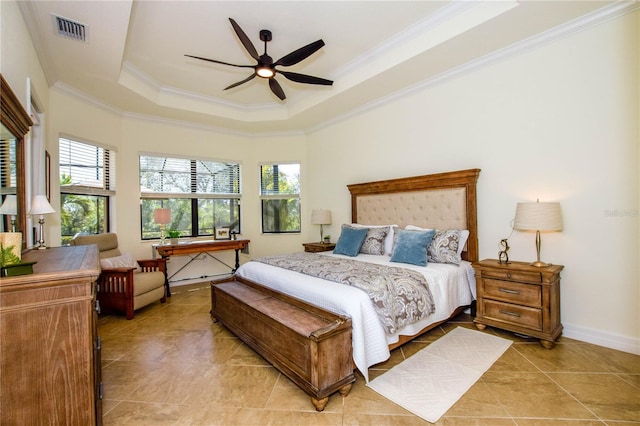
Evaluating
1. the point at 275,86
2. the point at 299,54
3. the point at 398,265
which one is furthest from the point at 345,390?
the point at 275,86

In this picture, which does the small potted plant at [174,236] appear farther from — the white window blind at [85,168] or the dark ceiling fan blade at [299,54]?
the dark ceiling fan blade at [299,54]

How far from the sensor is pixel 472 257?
10.9 ft

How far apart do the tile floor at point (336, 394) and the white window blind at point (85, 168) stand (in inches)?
91.4

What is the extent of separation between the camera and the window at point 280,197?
5801 mm

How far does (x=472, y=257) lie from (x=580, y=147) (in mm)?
1449

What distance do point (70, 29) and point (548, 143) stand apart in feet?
15.1

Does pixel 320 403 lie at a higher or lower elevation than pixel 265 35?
lower

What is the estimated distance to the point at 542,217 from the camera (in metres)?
2.55

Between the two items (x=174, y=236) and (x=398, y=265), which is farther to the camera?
(x=174, y=236)

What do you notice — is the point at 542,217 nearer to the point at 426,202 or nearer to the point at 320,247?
the point at 426,202

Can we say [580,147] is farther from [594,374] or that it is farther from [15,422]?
[15,422]

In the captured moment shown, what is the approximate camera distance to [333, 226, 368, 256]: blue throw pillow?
3.72 m

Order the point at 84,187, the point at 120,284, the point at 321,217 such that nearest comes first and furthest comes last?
the point at 120,284 → the point at 84,187 → the point at 321,217

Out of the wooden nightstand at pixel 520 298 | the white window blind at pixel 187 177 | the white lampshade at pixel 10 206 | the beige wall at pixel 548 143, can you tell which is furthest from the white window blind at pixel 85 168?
the wooden nightstand at pixel 520 298
